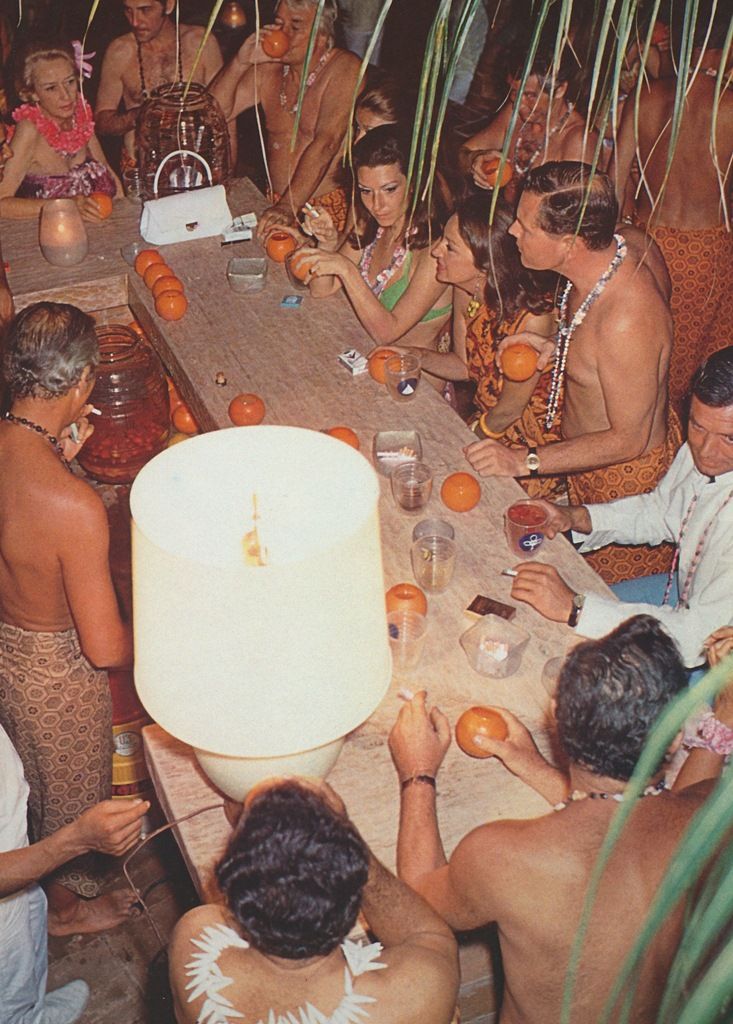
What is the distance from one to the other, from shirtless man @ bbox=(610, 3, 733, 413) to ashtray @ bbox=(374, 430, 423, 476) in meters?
2.29

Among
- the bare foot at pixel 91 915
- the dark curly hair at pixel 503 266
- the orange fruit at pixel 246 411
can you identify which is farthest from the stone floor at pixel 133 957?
the dark curly hair at pixel 503 266

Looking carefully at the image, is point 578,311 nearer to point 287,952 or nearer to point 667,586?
point 667,586

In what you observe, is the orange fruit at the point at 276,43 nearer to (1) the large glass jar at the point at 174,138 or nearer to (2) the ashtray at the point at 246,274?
(1) the large glass jar at the point at 174,138

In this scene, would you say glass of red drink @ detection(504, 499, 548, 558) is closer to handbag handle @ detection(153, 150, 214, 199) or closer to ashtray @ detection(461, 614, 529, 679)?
ashtray @ detection(461, 614, 529, 679)

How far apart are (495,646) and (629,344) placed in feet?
4.56

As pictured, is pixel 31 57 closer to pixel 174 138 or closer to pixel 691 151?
pixel 174 138

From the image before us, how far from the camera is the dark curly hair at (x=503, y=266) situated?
375cm

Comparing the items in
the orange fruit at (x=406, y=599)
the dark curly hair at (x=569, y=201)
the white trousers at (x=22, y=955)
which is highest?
the dark curly hair at (x=569, y=201)

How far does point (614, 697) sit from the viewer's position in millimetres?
1996

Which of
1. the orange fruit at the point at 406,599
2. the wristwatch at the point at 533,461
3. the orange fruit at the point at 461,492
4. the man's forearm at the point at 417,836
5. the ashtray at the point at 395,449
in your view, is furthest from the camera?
the wristwatch at the point at 533,461

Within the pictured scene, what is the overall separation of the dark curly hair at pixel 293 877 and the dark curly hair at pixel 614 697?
49 centimetres

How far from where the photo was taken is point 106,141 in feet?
26.6

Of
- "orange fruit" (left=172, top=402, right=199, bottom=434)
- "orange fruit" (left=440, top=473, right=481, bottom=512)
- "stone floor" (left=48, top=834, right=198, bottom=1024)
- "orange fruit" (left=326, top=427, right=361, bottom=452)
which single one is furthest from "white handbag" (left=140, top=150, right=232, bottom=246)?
"stone floor" (left=48, top=834, right=198, bottom=1024)

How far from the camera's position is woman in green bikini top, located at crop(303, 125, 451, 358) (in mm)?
3928
